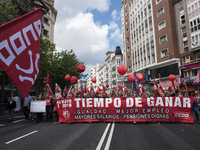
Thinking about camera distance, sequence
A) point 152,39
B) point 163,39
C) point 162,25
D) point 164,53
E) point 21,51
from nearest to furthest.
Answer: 1. point 21,51
2. point 164,53
3. point 163,39
4. point 162,25
5. point 152,39

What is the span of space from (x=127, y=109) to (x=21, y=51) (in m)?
6.81

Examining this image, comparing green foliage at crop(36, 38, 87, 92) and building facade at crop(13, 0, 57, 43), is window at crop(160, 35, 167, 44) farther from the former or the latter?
building facade at crop(13, 0, 57, 43)

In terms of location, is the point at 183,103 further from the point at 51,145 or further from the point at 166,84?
the point at 166,84

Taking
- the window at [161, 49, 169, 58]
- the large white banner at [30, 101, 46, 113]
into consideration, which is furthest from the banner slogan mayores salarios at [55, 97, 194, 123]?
the window at [161, 49, 169, 58]

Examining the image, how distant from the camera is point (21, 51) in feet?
11.7

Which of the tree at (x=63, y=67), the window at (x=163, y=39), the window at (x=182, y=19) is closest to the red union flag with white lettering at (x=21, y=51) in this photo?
the tree at (x=63, y=67)

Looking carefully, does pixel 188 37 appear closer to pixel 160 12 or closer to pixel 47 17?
pixel 160 12

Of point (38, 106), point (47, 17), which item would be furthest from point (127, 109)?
point (47, 17)

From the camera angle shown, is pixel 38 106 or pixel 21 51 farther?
pixel 38 106

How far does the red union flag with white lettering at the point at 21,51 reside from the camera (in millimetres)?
3320

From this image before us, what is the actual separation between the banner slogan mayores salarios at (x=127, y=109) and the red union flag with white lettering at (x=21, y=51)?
19.1ft

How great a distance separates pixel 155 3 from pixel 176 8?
221 inches

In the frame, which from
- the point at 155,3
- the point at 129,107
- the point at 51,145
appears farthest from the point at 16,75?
the point at 155,3

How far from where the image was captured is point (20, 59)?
138 inches
